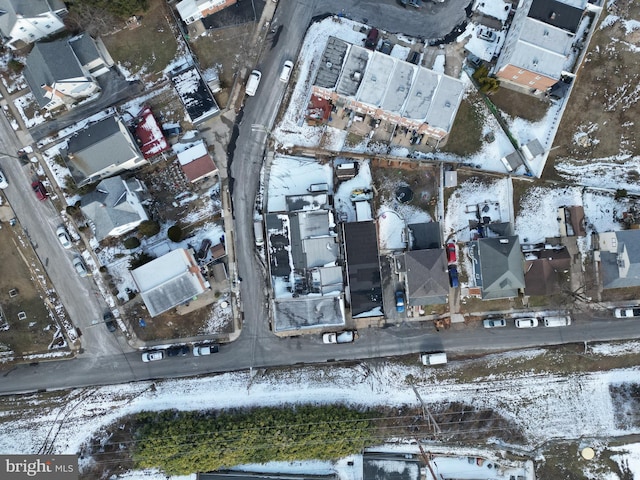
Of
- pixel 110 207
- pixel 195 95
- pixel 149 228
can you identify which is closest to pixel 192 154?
pixel 195 95

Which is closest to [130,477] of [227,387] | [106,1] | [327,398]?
[227,387]

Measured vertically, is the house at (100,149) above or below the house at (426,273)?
above

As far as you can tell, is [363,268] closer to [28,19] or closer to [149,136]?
[149,136]

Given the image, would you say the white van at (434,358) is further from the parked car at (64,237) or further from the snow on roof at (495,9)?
the parked car at (64,237)

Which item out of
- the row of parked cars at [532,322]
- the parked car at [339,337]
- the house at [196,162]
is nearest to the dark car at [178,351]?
the parked car at [339,337]

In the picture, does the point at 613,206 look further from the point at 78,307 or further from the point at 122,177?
the point at 78,307

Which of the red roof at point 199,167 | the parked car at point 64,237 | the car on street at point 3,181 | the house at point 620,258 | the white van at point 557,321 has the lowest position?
the white van at point 557,321
